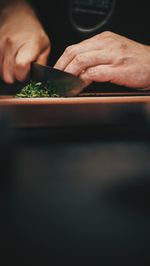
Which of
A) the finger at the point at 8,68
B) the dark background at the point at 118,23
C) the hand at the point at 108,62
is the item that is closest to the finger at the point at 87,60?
the hand at the point at 108,62

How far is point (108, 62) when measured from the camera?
3.37ft

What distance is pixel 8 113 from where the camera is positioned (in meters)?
0.73

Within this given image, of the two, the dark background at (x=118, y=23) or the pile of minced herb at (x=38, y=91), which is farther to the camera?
the dark background at (x=118, y=23)

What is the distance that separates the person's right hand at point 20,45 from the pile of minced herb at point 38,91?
16 centimetres

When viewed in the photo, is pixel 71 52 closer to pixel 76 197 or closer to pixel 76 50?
pixel 76 50

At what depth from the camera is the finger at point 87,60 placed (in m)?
1.01

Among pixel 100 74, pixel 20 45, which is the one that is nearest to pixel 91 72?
pixel 100 74

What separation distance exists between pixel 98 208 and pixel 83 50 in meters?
0.43

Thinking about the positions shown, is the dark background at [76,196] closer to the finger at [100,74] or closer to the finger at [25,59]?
the finger at [100,74]

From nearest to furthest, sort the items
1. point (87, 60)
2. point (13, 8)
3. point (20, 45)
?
point (87, 60) → point (20, 45) → point (13, 8)

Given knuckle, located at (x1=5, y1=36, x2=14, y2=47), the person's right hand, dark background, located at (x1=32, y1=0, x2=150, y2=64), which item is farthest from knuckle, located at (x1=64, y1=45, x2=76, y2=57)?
dark background, located at (x1=32, y1=0, x2=150, y2=64)

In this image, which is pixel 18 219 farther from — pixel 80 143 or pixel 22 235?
pixel 80 143

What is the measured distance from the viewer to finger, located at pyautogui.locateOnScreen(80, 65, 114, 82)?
3.26ft

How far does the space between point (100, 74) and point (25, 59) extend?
8.7 inches
